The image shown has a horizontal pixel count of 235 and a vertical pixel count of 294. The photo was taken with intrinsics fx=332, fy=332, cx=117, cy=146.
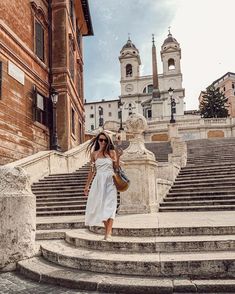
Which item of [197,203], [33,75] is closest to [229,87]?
[33,75]

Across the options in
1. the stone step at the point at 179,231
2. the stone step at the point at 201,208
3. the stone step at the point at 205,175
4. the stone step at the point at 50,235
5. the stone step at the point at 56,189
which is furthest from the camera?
the stone step at the point at 205,175

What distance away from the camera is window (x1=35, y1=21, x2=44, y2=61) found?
724 inches

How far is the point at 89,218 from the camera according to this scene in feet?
17.1

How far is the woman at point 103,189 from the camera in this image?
5133 millimetres

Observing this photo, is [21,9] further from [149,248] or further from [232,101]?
[232,101]

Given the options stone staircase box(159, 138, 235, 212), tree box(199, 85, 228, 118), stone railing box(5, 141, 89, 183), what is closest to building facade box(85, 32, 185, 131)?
tree box(199, 85, 228, 118)

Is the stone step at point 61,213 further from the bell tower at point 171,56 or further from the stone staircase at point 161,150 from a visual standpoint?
the bell tower at point 171,56

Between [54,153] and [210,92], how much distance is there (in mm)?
54060

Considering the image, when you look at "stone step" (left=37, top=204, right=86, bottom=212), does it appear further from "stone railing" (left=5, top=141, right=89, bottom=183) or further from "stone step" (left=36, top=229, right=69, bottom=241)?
"stone step" (left=36, top=229, right=69, bottom=241)

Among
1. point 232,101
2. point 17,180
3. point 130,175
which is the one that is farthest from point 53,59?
point 232,101

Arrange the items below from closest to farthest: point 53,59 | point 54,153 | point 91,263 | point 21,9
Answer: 1. point 91,263
2. point 54,153
3. point 21,9
4. point 53,59

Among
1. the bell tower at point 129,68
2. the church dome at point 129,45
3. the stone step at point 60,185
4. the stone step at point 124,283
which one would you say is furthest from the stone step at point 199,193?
the church dome at point 129,45

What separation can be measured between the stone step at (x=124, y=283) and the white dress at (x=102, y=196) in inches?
36.1

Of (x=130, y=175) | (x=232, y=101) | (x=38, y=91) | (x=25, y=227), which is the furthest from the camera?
(x=232, y=101)
